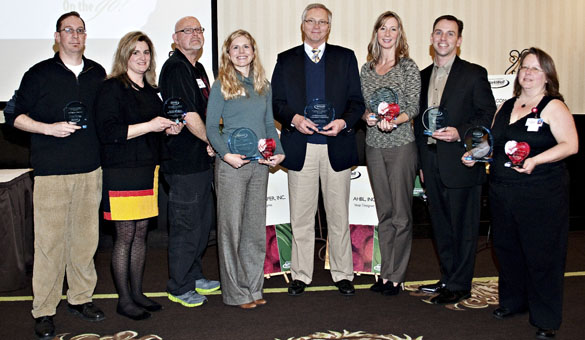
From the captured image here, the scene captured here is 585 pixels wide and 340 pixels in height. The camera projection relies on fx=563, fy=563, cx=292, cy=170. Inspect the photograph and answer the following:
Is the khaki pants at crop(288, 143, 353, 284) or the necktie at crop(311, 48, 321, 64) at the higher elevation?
the necktie at crop(311, 48, 321, 64)

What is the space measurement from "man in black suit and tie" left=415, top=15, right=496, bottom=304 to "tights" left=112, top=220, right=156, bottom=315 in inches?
72.5

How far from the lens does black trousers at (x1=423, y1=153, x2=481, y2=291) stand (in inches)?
141

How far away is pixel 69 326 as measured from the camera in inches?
Result: 128

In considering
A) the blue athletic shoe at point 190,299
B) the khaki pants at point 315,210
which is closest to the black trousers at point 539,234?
the khaki pants at point 315,210

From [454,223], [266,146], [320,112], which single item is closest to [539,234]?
[454,223]

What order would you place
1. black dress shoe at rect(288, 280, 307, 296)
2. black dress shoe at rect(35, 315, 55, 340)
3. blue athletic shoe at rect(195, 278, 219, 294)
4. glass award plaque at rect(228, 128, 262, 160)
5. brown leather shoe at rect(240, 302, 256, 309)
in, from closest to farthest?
black dress shoe at rect(35, 315, 55, 340) < glass award plaque at rect(228, 128, 262, 160) < brown leather shoe at rect(240, 302, 256, 309) < black dress shoe at rect(288, 280, 307, 296) < blue athletic shoe at rect(195, 278, 219, 294)

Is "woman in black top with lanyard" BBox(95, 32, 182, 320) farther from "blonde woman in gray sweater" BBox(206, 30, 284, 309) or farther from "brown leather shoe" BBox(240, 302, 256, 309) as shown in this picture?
"brown leather shoe" BBox(240, 302, 256, 309)

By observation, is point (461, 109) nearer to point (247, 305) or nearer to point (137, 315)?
point (247, 305)

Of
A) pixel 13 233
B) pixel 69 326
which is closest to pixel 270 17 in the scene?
pixel 13 233

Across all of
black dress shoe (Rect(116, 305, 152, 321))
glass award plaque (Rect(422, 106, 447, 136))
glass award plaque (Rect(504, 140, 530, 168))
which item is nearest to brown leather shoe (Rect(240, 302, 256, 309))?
black dress shoe (Rect(116, 305, 152, 321))

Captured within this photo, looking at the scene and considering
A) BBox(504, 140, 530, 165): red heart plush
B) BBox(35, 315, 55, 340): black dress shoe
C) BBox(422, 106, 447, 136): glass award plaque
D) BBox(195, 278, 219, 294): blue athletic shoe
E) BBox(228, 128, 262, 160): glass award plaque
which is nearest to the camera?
BBox(504, 140, 530, 165): red heart plush

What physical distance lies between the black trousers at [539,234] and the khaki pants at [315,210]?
3.25 feet

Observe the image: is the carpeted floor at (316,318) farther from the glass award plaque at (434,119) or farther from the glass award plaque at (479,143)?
the glass award plaque at (434,119)

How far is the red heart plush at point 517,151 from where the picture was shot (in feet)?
9.35
